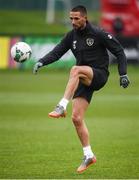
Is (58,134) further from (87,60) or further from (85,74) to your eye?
(85,74)

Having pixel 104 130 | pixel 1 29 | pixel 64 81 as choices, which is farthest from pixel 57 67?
pixel 104 130

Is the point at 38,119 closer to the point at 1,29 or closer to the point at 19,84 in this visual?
the point at 19,84

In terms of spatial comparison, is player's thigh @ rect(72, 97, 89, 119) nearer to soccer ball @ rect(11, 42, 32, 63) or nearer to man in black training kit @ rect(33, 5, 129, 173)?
man in black training kit @ rect(33, 5, 129, 173)

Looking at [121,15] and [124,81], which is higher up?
[121,15]

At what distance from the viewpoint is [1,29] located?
150ft

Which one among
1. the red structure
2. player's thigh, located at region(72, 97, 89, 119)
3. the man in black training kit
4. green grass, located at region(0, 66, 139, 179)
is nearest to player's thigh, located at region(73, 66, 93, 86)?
the man in black training kit

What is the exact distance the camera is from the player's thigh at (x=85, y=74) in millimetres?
12220

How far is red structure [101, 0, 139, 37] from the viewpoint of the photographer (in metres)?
38.8

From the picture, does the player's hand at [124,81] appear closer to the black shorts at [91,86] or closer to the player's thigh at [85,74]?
the black shorts at [91,86]

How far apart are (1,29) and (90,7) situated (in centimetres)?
565

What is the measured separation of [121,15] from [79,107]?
1085 inches

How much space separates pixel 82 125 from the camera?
41.3 ft

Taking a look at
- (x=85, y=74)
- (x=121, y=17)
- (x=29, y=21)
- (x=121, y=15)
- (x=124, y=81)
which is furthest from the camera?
(x=29, y=21)

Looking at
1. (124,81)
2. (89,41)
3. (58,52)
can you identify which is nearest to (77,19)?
(89,41)
